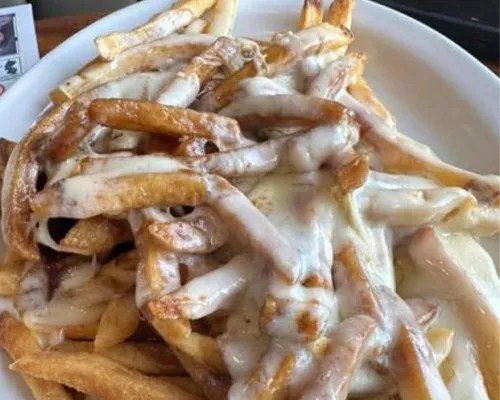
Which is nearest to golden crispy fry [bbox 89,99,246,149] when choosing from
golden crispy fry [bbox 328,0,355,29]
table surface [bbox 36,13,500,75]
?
golden crispy fry [bbox 328,0,355,29]

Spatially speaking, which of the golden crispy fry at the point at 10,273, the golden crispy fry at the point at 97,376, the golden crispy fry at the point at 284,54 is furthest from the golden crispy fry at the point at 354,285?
the golden crispy fry at the point at 10,273

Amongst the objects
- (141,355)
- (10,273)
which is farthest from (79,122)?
(141,355)

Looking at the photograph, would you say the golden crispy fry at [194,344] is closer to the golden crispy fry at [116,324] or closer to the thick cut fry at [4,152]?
the golden crispy fry at [116,324]

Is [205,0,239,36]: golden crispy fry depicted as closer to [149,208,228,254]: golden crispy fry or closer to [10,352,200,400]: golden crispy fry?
[149,208,228,254]: golden crispy fry

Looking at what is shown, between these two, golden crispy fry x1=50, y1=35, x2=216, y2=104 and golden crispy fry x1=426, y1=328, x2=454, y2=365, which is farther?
golden crispy fry x1=50, y1=35, x2=216, y2=104

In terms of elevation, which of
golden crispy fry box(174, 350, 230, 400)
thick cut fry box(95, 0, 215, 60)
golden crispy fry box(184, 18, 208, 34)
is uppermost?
thick cut fry box(95, 0, 215, 60)

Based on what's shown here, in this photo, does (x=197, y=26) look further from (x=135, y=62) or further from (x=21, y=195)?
(x=21, y=195)

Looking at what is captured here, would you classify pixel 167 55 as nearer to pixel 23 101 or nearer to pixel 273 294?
pixel 23 101

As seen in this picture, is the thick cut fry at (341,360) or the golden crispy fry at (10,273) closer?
the thick cut fry at (341,360)
